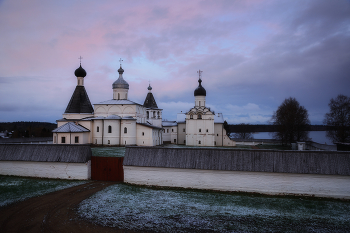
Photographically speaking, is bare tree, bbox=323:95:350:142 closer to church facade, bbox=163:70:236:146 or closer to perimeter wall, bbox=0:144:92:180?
church facade, bbox=163:70:236:146

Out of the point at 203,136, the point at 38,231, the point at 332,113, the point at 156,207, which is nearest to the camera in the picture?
the point at 38,231

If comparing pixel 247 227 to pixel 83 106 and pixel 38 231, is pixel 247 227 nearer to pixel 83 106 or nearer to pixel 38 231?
pixel 38 231

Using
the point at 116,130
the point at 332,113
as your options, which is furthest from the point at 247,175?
the point at 332,113

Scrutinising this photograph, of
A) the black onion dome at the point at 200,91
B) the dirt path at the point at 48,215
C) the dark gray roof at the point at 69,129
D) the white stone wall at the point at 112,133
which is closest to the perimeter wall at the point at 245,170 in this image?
the dirt path at the point at 48,215

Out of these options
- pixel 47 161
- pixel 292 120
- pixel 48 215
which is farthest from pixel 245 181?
pixel 292 120

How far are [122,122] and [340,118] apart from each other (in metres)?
26.3

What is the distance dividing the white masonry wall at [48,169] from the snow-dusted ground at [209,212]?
2.59 meters

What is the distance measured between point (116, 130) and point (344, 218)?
87.9ft

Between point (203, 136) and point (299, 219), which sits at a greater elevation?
point (203, 136)

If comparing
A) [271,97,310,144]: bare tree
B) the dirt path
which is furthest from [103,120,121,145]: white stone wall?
[271,97,310,144]: bare tree

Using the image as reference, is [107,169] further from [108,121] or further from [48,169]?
[108,121]

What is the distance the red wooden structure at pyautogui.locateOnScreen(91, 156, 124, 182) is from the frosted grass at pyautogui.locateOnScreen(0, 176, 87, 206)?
34.4 inches

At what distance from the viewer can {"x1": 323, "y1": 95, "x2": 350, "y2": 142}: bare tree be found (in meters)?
29.5

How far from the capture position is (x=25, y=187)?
1197cm
